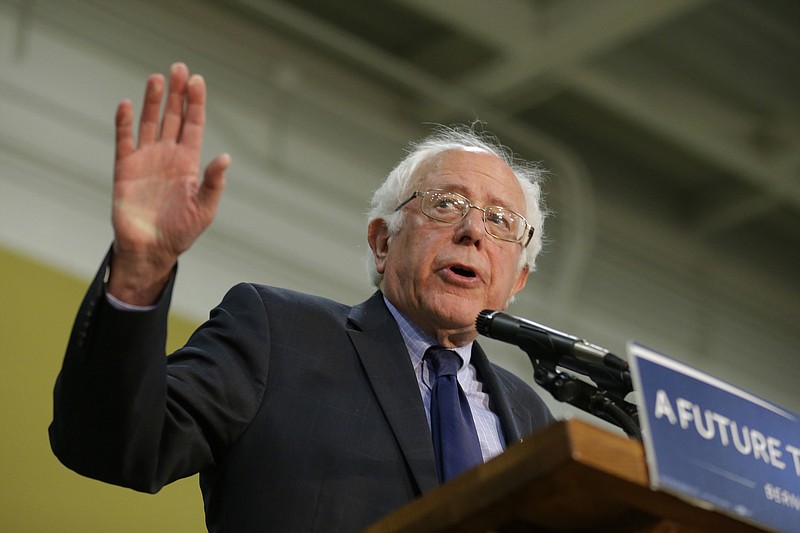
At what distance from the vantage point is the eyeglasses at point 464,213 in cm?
234

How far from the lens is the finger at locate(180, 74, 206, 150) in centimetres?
146

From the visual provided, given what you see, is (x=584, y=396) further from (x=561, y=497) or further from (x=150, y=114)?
(x=150, y=114)

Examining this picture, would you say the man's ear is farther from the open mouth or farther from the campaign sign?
the campaign sign

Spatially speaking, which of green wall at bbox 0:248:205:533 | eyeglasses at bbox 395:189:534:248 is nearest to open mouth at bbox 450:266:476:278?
eyeglasses at bbox 395:189:534:248

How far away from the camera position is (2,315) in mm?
4105

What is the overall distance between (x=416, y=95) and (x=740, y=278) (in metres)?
2.62

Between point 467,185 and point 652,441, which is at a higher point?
point 467,185

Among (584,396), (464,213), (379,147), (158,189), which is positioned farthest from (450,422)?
(379,147)

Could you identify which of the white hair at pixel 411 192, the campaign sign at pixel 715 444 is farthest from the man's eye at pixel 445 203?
the campaign sign at pixel 715 444

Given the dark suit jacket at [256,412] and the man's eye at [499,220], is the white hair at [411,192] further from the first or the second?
the dark suit jacket at [256,412]

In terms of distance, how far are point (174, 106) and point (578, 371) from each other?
2.35 ft

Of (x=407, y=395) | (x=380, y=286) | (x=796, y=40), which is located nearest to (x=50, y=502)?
(x=380, y=286)

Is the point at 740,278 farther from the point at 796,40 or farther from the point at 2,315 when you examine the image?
the point at 2,315

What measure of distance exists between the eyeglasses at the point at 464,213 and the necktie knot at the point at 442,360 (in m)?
0.33
